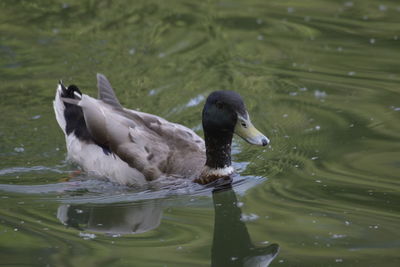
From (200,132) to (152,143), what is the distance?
60.9 inches

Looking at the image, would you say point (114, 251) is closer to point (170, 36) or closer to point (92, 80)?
point (92, 80)

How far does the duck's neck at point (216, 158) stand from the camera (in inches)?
344

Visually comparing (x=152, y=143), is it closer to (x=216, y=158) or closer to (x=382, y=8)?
(x=216, y=158)

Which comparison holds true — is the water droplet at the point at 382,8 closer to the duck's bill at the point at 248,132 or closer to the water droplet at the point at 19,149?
the duck's bill at the point at 248,132

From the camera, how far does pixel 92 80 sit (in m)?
11.7

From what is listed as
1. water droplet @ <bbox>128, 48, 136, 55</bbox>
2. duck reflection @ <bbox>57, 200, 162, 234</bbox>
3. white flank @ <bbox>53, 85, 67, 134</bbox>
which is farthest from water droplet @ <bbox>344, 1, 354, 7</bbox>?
duck reflection @ <bbox>57, 200, 162, 234</bbox>

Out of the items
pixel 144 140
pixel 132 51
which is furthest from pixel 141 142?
pixel 132 51

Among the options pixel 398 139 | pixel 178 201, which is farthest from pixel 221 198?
pixel 398 139

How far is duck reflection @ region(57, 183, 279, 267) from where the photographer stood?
6992mm

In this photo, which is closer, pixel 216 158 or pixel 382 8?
pixel 216 158

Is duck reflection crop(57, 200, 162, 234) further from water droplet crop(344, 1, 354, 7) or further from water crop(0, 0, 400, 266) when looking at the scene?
water droplet crop(344, 1, 354, 7)

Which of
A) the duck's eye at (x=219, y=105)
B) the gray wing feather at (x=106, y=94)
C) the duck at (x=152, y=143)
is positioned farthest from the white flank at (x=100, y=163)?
the duck's eye at (x=219, y=105)

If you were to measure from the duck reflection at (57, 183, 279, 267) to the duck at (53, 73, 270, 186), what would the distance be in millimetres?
425

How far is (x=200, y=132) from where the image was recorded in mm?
10398
